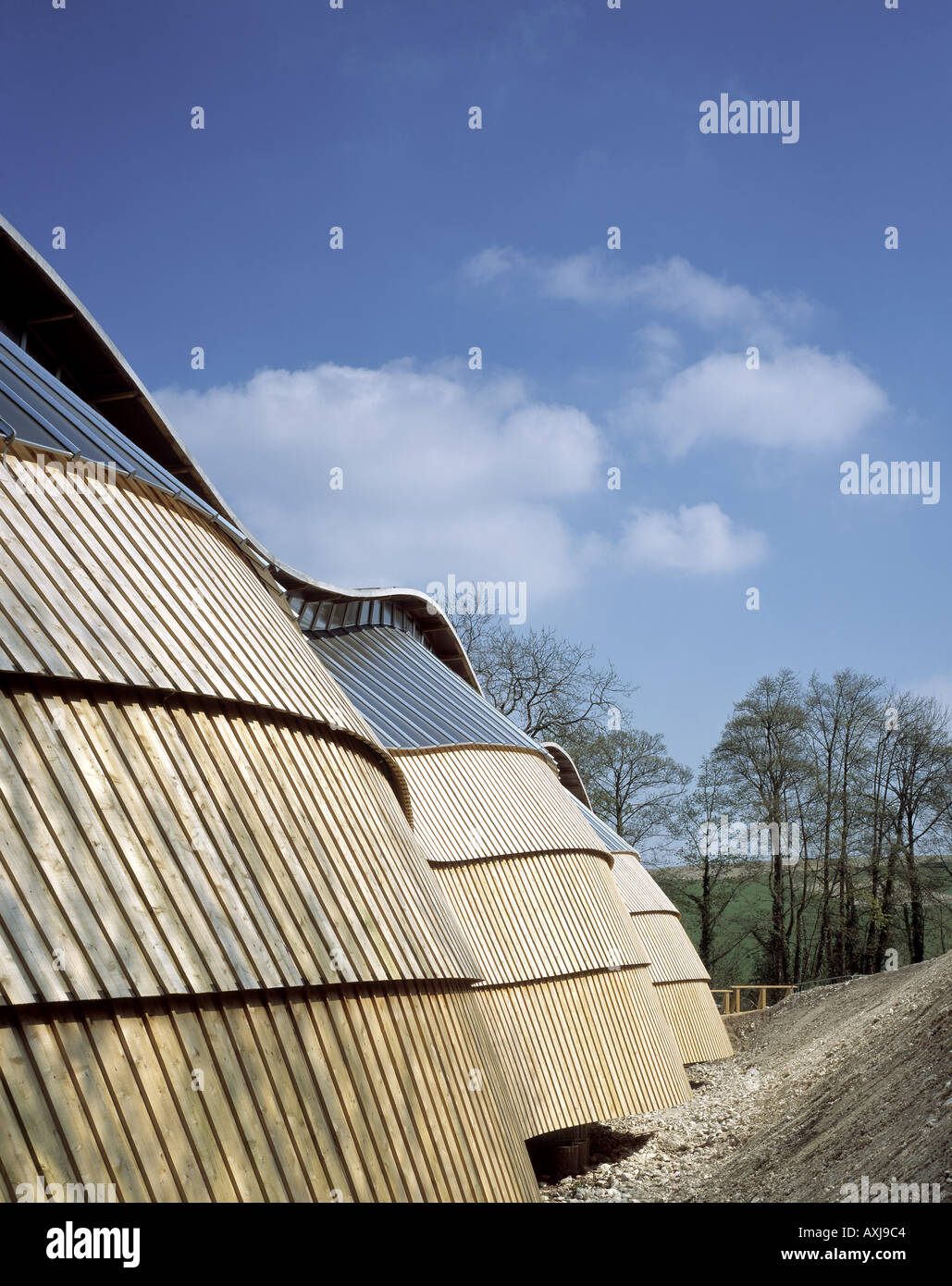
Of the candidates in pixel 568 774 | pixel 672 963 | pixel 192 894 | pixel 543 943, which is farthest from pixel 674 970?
pixel 192 894

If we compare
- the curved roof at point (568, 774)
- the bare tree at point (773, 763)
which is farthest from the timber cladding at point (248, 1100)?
the bare tree at point (773, 763)

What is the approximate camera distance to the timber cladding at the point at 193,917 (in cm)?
531

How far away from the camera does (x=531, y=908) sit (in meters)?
16.5

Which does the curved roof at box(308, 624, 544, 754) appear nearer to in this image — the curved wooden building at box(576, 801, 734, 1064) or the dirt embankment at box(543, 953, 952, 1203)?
the curved wooden building at box(576, 801, 734, 1064)

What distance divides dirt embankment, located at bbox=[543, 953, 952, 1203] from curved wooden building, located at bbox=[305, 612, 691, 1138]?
1.24 m

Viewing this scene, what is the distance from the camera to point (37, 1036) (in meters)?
5.14

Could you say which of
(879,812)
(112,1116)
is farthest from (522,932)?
(879,812)

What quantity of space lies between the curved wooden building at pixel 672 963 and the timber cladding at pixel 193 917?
58.2 feet

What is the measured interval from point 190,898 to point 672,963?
22.7 m

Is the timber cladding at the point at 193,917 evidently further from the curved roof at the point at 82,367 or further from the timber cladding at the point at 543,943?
the timber cladding at the point at 543,943

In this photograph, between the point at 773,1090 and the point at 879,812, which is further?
the point at 879,812
